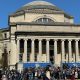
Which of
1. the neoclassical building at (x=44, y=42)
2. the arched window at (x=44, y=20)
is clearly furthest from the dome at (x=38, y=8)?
the neoclassical building at (x=44, y=42)

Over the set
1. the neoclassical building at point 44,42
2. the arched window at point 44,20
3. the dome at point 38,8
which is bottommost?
the neoclassical building at point 44,42

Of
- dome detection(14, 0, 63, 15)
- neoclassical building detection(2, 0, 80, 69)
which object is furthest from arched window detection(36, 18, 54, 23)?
neoclassical building detection(2, 0, 80, 69)

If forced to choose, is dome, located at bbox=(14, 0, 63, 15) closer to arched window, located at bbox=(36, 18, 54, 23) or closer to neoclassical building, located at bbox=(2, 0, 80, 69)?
arched window, located at bbox=(36, 18, 54, 23)

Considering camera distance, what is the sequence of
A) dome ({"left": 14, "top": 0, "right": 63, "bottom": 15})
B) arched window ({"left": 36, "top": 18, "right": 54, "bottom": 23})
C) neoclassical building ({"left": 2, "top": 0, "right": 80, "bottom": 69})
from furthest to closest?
1. dome ({"left": 14, "top": 0, "right": 63, "bottom": 15})
2. arched window ({"left": 36, "top": 18, "right": 54, "bottom": 23})
3. neoclassical building ({"left": 2, "top": 0, "right": 80, "bottom": 69})

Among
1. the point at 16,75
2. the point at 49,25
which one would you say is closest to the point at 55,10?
the point at 49,25

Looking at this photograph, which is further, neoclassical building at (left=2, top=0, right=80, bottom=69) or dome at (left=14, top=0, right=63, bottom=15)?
dome at (left=14, top=0, right=63, bottom=15)

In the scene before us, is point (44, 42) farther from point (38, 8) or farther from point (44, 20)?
point (38, 8)

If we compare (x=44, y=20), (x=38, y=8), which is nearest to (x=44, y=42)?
(x=44, y=20)

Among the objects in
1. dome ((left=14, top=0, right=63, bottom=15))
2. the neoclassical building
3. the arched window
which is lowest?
the neoclassical building

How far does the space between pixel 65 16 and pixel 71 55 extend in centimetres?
1595

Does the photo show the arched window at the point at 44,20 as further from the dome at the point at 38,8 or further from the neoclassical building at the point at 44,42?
the neoclassical building at the point at 44,42

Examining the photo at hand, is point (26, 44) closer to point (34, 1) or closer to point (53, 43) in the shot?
point (53, 43)

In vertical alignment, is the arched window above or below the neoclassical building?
above

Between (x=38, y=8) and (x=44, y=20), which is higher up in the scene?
(x=38, y=8)
